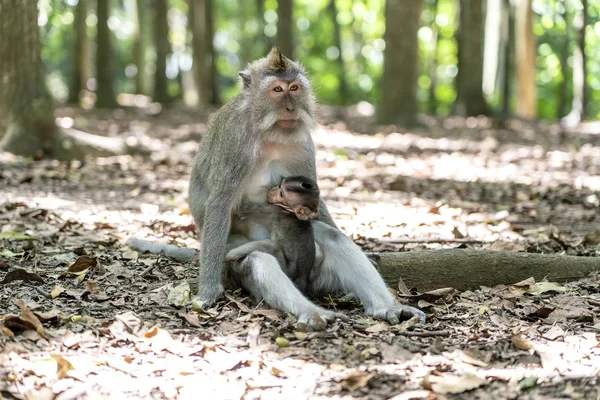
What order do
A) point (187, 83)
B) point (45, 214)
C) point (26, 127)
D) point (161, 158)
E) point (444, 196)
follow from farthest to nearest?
point (187, 83) → point (161, 158) → point (26, 127) → point (444, 196) → point (45, 214)

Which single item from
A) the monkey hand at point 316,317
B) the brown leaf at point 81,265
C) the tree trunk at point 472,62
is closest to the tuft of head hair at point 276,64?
the monkey hand at point 316,317

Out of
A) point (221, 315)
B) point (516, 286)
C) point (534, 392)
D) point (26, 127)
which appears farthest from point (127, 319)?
point (26, 127)

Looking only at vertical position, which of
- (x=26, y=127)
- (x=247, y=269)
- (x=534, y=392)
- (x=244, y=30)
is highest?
(x=244, y=30)

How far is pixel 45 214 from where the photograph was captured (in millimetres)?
7070

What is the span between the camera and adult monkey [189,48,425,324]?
4.79 metres

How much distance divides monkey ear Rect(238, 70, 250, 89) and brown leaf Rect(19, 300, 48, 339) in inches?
82.6

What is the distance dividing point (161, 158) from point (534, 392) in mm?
8594

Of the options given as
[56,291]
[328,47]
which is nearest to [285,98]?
[56,291]

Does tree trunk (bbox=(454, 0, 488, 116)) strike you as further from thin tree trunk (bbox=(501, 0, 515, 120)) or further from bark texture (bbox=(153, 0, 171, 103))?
bark texture (bbox=(153, 0, 171, 103))

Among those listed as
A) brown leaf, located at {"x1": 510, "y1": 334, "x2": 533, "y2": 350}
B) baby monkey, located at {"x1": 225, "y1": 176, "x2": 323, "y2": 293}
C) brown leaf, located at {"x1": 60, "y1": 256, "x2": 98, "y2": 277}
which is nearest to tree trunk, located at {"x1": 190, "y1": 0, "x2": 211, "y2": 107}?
brown leaf, located at {"x1": 60, "y1": 256, "x2": 98, "y2": 277}

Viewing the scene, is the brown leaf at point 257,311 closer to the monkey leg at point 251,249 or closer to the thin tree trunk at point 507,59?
the monkey leg at point 251,249

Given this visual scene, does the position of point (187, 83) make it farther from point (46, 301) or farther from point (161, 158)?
point (46, 301)

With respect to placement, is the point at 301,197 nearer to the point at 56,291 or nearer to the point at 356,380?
the point at 356,380

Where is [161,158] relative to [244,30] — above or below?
below
